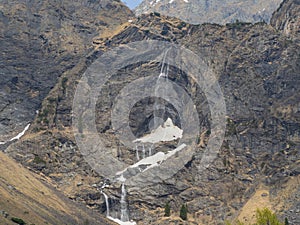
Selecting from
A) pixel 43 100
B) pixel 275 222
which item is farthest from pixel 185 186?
pixel 43 100

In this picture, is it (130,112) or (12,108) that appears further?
(12,108)

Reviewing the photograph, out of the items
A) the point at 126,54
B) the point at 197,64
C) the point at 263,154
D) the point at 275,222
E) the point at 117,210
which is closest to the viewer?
the point at 275,222

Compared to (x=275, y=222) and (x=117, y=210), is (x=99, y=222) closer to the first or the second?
(x=117, y=210)

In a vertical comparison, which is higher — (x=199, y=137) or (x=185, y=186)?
(x=199, y=137)

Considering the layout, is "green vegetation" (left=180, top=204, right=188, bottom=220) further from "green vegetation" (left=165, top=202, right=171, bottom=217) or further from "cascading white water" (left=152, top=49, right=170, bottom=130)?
"cascading white water" (left=152, top=49, right=170, bottom=130)

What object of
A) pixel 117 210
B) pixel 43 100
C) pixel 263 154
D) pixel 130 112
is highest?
pixel 43 100

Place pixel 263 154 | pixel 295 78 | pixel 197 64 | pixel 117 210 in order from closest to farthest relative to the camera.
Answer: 1. pixel 117 210
2. pixel 263 154
3. pixel 295 78
4. pixel 197 64
